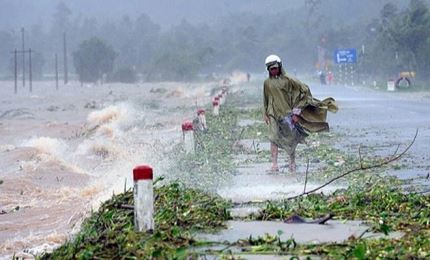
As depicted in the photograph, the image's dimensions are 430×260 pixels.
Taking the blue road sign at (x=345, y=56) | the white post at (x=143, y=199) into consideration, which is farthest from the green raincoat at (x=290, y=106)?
the blue road sign at (x=345, y=56)

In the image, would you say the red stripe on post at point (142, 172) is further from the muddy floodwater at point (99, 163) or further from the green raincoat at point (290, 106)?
the green raincoat at point (290, 106)

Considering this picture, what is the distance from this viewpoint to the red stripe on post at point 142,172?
6926 millimetres

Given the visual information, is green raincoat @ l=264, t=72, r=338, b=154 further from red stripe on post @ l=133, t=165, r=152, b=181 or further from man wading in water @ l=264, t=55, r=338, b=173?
red stripe on post @ l=133, t=165, r=152, b=181

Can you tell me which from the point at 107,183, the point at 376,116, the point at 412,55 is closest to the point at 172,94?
the point at 412,55

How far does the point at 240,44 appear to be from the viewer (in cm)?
14212

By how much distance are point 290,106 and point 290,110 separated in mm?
65

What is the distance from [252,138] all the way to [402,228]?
12968 millimetres

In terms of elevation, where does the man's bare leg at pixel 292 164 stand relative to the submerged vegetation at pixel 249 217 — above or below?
above

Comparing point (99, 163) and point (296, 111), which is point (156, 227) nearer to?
point (296, 111)

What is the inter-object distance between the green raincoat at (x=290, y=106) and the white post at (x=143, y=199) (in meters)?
6.74

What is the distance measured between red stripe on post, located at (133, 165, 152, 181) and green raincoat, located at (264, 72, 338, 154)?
6776 mm

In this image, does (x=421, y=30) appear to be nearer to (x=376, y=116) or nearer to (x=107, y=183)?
(x=376, y=116)

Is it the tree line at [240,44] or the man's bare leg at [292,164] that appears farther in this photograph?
the tree line at [240,44]

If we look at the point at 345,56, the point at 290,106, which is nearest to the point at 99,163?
the point at 290,106
